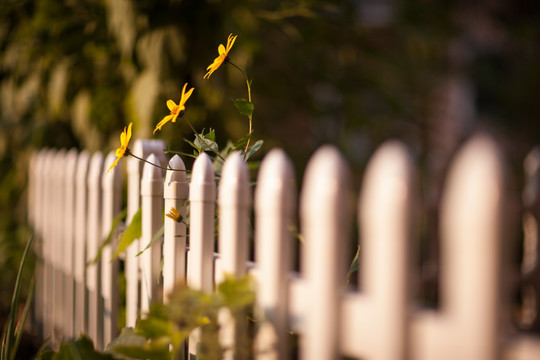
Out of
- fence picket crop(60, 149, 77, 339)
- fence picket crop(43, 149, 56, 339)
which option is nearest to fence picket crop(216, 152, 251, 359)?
fence picket crop(60, 149, 77, 339)

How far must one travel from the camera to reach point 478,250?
0.76 meters

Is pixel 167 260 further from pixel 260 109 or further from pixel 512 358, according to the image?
pixel 260 109

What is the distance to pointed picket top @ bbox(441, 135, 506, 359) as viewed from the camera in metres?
0.74

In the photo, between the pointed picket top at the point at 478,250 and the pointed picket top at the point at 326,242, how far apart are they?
0.64 ft

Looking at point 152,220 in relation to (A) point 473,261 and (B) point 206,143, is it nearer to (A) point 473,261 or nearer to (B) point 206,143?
(B) point 206,143

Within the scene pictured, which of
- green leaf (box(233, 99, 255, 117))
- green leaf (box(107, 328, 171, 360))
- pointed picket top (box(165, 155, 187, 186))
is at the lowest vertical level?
green leaf (box(107, 328, 171, 360))

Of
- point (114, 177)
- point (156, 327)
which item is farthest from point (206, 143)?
point (114, 177)

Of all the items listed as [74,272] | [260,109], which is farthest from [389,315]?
[260,109]

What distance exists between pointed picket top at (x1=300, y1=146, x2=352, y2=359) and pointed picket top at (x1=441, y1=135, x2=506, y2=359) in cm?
19

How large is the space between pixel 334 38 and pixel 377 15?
694 centimetres

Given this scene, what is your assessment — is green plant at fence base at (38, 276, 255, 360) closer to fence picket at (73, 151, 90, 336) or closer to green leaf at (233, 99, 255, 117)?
green leaf at (233, 99, 255, 117)

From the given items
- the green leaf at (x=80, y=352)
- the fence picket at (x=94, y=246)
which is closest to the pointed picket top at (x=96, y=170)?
the fence picket at (x=94, y=246)

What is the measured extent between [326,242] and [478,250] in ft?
0.86

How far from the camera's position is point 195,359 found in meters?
1.31
